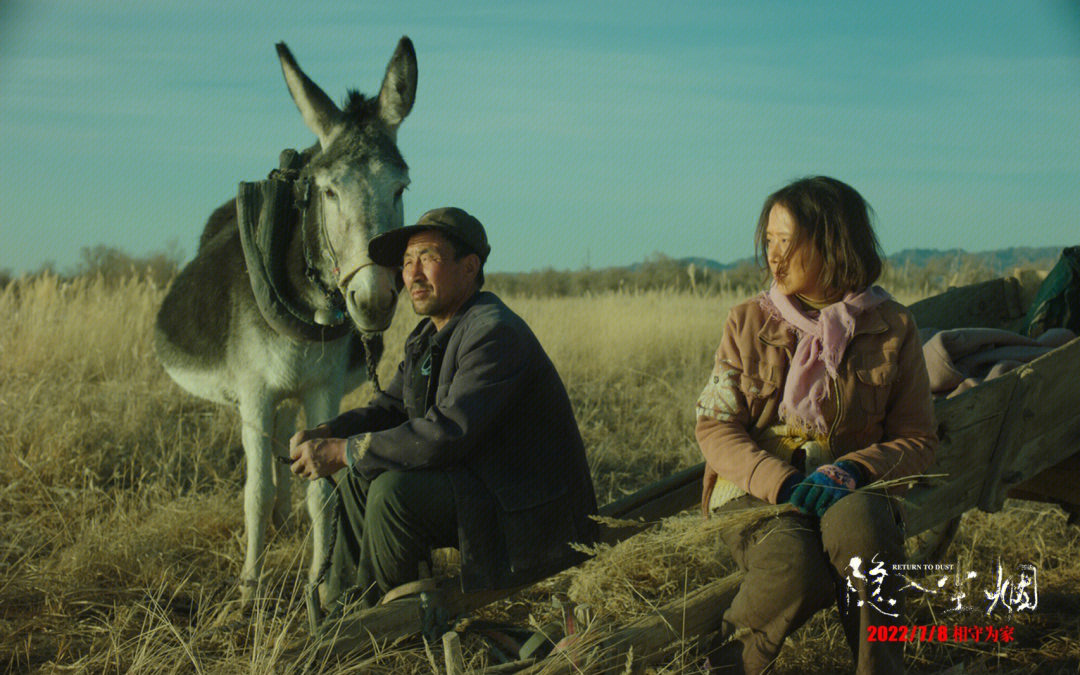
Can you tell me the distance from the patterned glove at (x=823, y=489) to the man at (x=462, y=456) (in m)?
0.83

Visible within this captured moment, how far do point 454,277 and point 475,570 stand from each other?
964mm

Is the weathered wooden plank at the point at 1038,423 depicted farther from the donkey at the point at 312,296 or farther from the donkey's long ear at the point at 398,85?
the donkey's long ear at the point at 398,85

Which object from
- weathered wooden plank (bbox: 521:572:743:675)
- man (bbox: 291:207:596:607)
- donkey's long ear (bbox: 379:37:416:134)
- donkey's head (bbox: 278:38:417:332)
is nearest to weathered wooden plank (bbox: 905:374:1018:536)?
weathered wooden plank (bbox: 521:572:743:675)

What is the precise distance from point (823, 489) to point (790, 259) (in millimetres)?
679

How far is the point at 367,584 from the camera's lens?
2.79 m

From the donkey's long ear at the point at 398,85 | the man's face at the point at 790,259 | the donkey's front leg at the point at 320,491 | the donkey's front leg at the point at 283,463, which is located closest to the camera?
the man's face at the point at 790,259

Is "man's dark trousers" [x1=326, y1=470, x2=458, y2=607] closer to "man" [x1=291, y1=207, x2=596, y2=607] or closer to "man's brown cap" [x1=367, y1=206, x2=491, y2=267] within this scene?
"man" [x1=291, y1=207, x2=596, y2=607]

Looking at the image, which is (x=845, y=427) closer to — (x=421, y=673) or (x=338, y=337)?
(x=421, y=673)

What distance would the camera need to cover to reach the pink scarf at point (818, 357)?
2.35 metres

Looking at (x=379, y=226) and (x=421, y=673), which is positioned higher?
(x=379, y=226)

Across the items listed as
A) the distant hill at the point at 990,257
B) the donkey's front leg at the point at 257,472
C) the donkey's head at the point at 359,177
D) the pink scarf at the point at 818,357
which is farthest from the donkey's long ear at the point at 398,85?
the distant hill at the point at 990,257

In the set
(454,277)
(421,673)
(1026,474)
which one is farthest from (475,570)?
(1026,474)

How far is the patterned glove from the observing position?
2201mm

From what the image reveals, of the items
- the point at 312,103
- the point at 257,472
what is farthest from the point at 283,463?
the point at 312,103
